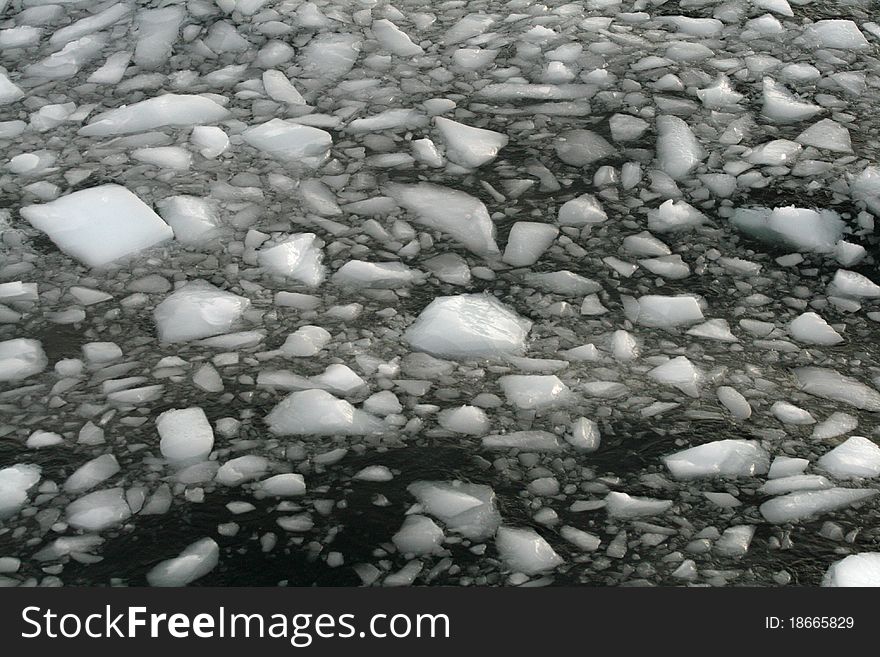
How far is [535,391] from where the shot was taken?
1377 millimetres

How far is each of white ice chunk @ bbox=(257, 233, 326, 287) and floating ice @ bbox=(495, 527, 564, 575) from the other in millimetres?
550

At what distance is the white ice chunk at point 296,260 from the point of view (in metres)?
1.59

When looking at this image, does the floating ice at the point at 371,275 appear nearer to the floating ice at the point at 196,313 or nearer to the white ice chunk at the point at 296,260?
the white ice chunk at the point at 296,260

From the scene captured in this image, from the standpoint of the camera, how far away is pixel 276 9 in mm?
2275

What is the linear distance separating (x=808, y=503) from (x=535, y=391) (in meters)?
0.37

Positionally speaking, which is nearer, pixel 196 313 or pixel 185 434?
pixel 185 434

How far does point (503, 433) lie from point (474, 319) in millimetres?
220

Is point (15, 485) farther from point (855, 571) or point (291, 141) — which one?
point (855, 571)

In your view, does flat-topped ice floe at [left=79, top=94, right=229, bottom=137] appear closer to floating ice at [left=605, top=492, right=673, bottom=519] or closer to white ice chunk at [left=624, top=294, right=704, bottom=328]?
white ice chunk at [left=624, top=294, right=704, bottom=328]

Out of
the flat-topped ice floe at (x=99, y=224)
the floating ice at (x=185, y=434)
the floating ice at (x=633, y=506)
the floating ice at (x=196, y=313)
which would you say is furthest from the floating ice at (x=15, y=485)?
the floating ice at (x=633, y=506)

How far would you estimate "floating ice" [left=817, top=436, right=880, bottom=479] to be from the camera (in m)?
1.27

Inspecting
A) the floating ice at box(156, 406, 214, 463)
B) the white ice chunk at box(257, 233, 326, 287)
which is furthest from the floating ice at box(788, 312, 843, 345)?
the floating ice at box(156, 406, 214, 463)

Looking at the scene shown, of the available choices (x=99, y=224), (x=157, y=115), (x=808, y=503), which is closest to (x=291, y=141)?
(x=157, y=115)

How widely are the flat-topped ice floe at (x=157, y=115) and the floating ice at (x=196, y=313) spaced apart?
508mm
